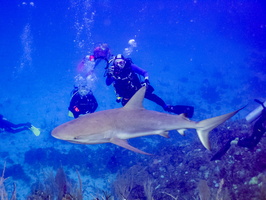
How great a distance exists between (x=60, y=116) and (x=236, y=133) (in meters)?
21.1

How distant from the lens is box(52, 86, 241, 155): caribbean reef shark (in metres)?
3.43

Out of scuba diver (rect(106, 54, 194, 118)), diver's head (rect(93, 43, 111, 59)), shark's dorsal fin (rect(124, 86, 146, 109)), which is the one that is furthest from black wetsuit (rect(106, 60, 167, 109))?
shark's dorsal fin (rect(124, 86, 146, 109))

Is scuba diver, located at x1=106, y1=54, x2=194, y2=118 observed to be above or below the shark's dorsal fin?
above

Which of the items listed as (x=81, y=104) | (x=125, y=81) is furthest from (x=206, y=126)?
(x=81, y=104)

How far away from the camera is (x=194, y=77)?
4431 cm

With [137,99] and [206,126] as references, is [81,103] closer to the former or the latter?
[137,99]

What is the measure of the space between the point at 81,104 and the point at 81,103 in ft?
0.24

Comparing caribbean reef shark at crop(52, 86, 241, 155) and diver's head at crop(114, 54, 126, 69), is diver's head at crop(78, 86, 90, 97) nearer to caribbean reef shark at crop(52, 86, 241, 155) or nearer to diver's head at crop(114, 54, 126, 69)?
diver's head at crop(114, 54, 126, 69)

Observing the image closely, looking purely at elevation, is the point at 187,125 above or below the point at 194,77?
below

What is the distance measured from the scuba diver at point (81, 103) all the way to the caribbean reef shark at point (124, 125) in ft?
16.5

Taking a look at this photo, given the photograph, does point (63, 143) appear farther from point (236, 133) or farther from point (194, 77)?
point (194, 77)

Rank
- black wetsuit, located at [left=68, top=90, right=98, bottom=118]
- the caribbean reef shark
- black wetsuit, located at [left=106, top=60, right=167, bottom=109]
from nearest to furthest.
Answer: the caribbean reef shark
black wetsuit, located at [left=106, top=60, right=167, bottom=109]
black wetsuit, located at [left=68, top=90, right=98, bottom=118]

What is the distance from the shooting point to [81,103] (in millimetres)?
8969

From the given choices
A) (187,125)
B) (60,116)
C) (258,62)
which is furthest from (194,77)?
(187,125)
